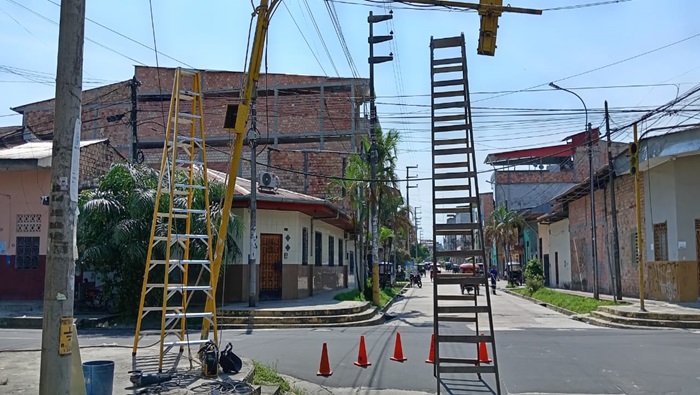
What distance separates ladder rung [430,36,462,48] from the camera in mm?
9367

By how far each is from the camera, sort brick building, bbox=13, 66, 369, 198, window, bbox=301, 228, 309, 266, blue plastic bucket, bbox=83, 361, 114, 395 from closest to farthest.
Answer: blue plastic bucket, bbox=83, 361, 114, 395 < window, bbox=301, 228, 309, 266 < brick building, bbox=13, 66, 369, 198

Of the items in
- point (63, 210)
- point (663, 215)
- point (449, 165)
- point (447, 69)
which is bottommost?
point (63, 210)

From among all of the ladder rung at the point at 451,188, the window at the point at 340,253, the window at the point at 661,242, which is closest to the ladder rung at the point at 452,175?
the ladder rung at the point at 451,188

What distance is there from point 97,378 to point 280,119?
121 ft

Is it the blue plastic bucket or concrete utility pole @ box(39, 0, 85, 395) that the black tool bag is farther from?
concrete utility pole @ box(39, 0, 85, 395)

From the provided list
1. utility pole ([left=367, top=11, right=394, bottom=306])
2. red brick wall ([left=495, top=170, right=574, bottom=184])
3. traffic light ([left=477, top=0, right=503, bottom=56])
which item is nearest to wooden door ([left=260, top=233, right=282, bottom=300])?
utility pole ([left=367, top=11, right=394, bottom=306])

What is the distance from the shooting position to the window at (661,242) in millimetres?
24750

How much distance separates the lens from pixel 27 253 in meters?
24.3

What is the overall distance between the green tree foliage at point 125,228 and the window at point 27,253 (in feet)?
16.5

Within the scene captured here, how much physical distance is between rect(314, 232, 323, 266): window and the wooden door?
4279mm

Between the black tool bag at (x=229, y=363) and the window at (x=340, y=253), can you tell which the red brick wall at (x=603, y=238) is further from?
the black tool bag at (x=229, y=363)

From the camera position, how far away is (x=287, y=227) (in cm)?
2473

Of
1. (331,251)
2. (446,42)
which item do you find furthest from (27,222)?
(446,42)

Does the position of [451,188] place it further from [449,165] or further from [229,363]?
[229,363]
